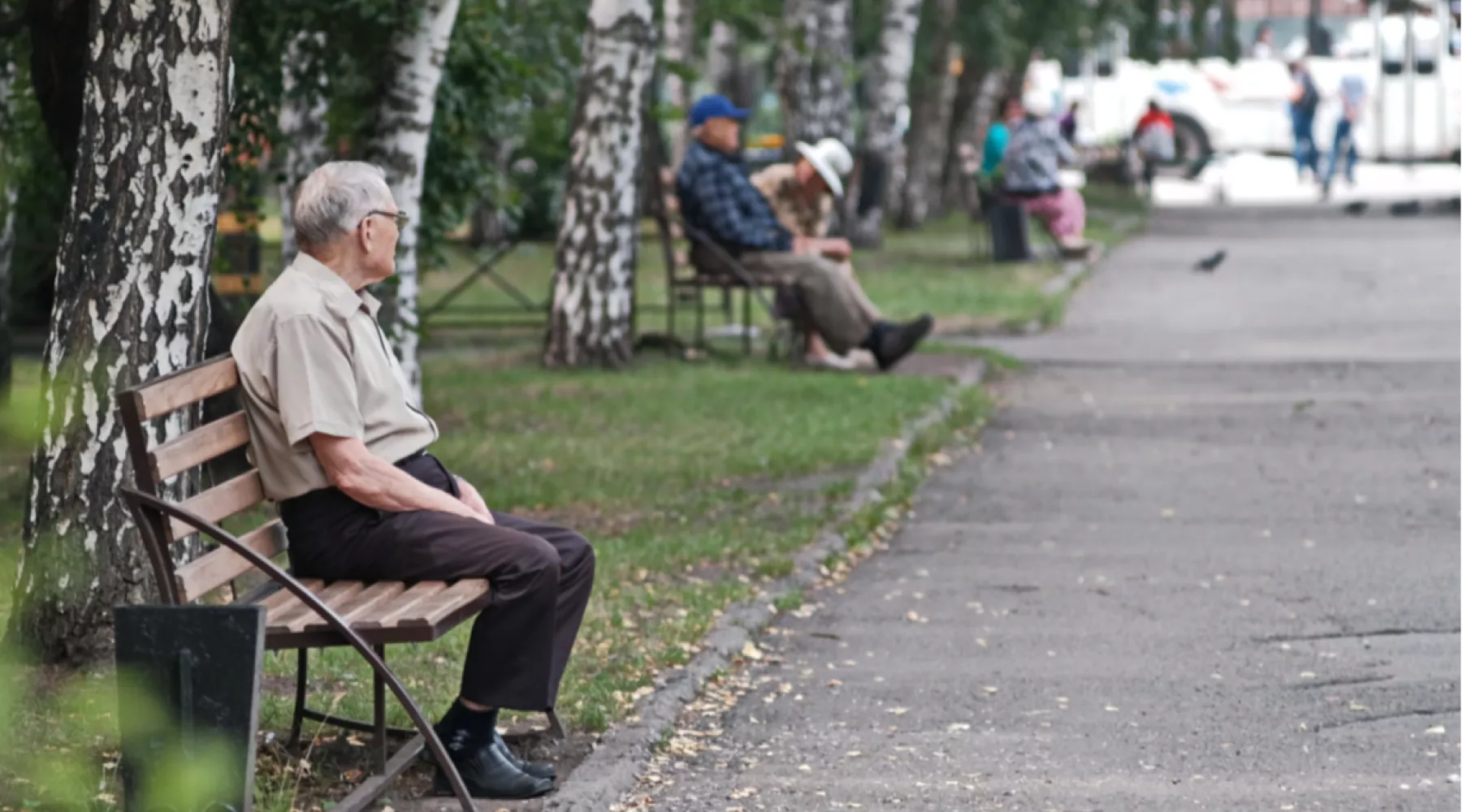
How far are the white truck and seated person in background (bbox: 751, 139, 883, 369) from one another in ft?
99.1

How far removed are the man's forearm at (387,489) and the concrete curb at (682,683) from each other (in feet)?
2.31

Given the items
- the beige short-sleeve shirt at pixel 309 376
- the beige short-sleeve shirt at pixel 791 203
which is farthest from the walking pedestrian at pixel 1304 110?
the beige short-sleeve shirt at pixel 309 376

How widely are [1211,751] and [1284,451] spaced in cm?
629

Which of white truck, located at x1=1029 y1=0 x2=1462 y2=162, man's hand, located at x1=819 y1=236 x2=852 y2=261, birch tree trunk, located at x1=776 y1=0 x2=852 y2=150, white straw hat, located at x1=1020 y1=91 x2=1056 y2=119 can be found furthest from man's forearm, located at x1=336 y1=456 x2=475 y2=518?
→ white truck, located at x1=1029 y1=0 x2=1462 y2=162

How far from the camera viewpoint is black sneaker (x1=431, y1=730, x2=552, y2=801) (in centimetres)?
513

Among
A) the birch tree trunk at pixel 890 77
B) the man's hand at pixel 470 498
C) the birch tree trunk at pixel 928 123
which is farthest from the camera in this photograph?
the birch tree trunk at pixel 928 123

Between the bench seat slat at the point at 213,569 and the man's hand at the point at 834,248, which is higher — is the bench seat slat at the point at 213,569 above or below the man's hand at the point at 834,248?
above

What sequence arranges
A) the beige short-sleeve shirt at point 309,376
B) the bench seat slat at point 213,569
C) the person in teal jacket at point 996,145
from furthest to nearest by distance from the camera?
the person in teal jacket at point 996,145 < the beige short-sleeve shirt at point 309,376 < the bench seat slat at point 213,569

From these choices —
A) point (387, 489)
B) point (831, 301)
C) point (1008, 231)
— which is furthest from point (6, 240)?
point (1008, 231)

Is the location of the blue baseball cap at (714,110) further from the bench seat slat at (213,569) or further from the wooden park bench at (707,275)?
the bench seat slat at (213,569)

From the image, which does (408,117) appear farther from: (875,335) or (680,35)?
(680,35)

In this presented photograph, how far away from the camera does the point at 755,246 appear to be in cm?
1479

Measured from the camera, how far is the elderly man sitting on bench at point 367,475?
485cm

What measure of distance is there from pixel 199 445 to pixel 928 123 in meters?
30.9
